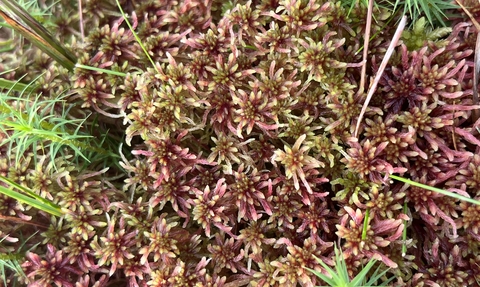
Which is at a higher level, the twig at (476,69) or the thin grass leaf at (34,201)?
the twig at (476,69)

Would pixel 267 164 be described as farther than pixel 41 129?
Yes

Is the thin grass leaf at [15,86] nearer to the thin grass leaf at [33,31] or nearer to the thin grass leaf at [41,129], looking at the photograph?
the thin grass leaf at [41,129]

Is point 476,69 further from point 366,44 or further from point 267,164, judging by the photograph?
point 267,164

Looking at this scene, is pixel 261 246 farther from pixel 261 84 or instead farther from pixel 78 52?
pixel 78 52

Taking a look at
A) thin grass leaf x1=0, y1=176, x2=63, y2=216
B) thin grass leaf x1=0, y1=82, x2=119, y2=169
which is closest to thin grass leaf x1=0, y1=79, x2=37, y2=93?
thin grass leaf x1=0, y1=82, x2=119, y2=169

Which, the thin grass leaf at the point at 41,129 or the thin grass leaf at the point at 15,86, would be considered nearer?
the thin grass leaf at the point at 41,129

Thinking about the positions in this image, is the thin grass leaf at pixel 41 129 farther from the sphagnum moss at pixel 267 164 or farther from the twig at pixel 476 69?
the twig at pixel 476 69

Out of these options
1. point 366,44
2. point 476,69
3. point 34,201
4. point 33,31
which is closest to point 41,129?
point 34,201

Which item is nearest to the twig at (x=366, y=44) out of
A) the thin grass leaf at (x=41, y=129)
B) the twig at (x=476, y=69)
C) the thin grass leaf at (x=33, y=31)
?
the twig at (x=476, y=69)
